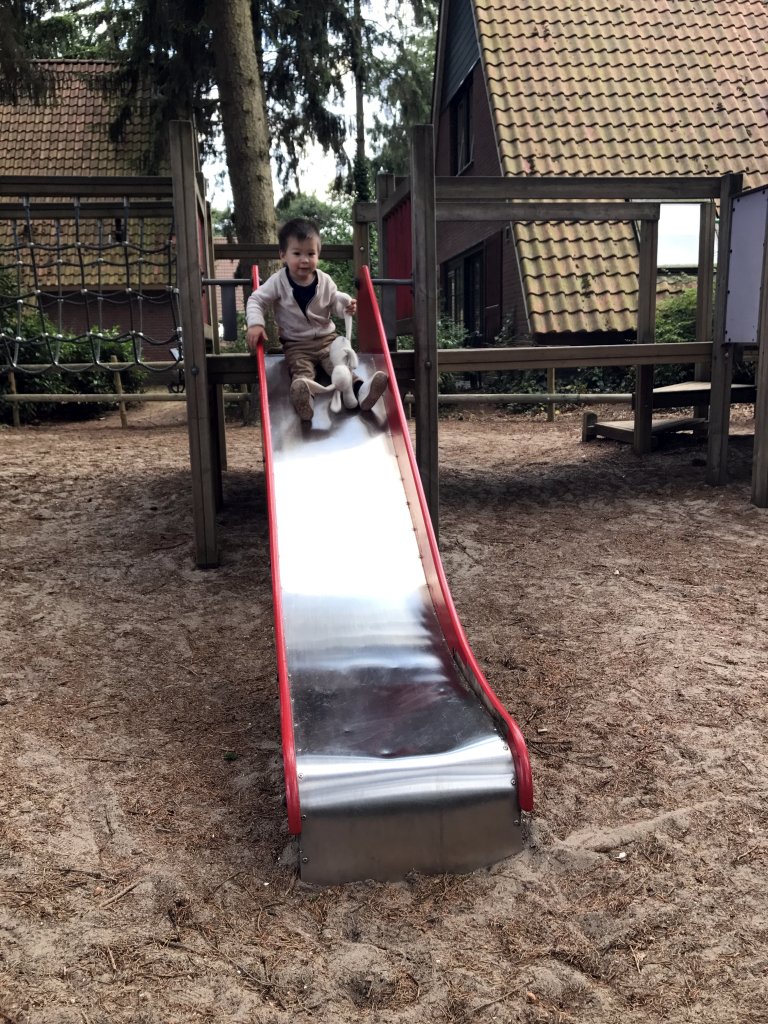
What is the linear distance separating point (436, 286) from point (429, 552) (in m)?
1.93

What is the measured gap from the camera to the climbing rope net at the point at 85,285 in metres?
6.18

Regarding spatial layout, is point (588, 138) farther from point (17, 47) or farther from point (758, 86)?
point (17, 47)

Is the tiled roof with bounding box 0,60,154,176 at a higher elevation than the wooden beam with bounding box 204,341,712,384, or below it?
higher

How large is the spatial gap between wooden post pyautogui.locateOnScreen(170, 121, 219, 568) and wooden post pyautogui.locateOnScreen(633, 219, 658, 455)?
163 inches

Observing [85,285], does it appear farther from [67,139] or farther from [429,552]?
[67,139]

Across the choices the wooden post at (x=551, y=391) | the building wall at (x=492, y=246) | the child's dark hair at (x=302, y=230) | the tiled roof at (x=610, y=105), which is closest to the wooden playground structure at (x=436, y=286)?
the child's dark hair at (x=302, y=230)

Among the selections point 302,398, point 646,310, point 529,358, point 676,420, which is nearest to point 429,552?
point 302,398

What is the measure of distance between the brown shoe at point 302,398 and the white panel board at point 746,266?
3.44 meters

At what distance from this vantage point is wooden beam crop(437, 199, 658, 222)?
637 cm

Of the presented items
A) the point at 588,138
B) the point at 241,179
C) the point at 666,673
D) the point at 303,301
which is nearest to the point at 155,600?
the point at 303,301

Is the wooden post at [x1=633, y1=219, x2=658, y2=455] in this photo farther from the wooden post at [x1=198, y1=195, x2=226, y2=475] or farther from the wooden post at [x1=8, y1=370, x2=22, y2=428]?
the wooden post at [x1=8, y1=370, x2=22, y2=428]

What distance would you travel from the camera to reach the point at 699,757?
297 cm

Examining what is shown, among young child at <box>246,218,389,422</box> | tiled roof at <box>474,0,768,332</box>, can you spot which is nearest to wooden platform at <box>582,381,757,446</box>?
tiled roof at <box>474,0,768,332</box>

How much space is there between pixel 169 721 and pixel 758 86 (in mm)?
14084
